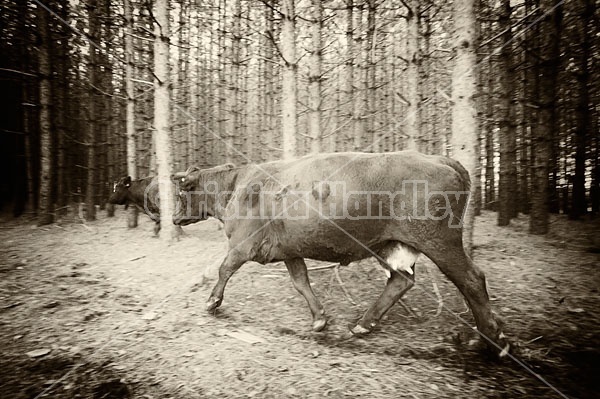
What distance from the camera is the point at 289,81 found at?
785cm

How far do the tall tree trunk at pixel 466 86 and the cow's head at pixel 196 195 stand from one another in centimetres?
386

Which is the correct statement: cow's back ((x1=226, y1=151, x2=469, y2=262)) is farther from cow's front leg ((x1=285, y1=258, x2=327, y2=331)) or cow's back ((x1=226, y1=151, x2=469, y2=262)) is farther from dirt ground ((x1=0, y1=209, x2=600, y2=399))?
dirt ground ((x1=0, y1=209, x2=600, y2=399))

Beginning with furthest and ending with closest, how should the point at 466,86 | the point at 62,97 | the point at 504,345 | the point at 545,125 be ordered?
the point at 62,97 < the point at 545,125 < the point at 466,86 < the point at 504,345

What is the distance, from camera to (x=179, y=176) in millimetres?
6352

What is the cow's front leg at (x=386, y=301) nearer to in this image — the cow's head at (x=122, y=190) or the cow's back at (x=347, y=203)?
the cow's back at (x=347, y=203)

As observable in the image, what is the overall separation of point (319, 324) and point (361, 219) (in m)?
1.69

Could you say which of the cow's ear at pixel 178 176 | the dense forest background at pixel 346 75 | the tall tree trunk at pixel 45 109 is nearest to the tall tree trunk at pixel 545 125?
the dense forest background at pixel 346 75

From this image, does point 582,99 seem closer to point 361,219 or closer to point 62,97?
point 361,219

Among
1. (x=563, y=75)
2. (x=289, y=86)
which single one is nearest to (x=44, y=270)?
(x=289, y=86)

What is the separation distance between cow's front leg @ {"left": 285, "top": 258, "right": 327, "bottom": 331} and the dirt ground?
0.17 meters

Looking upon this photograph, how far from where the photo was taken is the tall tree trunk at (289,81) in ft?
25.3

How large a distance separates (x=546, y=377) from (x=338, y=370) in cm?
213

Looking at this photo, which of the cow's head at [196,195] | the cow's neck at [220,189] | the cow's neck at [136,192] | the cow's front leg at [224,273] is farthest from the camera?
Result: the cow's neck at [136,192]

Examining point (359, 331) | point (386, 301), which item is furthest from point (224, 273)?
point (386, 301)
